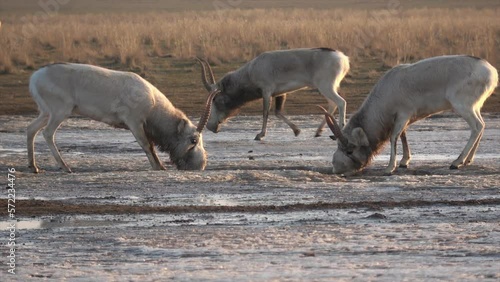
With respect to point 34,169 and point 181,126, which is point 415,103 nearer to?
point 181,126

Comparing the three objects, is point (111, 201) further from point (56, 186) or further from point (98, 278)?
point (98, 278)

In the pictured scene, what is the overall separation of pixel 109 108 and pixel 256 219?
4914 millimetres

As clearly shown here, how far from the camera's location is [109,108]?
16.1 meters

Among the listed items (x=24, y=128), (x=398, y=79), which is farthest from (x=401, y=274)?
(x=24, y=128)

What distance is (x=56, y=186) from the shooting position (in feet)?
46.7

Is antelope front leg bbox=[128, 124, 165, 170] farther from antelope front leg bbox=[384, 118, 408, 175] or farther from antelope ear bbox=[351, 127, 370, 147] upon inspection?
antelope front leg bbox=[384, 118, 408, 175]

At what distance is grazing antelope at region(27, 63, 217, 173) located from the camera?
16094 mm

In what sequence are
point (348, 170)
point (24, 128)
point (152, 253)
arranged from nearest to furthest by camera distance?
point (152, 253), point (348, 170), point (24, 128)

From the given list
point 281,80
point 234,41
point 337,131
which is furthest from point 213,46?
point 337,131

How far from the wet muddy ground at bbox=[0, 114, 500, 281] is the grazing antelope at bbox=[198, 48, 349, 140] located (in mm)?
2671

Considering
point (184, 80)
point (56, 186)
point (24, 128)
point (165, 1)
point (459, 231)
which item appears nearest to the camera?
point (459, 231)

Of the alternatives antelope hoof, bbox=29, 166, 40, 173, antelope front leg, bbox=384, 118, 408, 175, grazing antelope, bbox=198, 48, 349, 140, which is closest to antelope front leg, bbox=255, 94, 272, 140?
grazing antelope, bbox=198, 48, 349, 140

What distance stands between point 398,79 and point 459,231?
18.1 ft

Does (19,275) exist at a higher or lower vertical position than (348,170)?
higher
